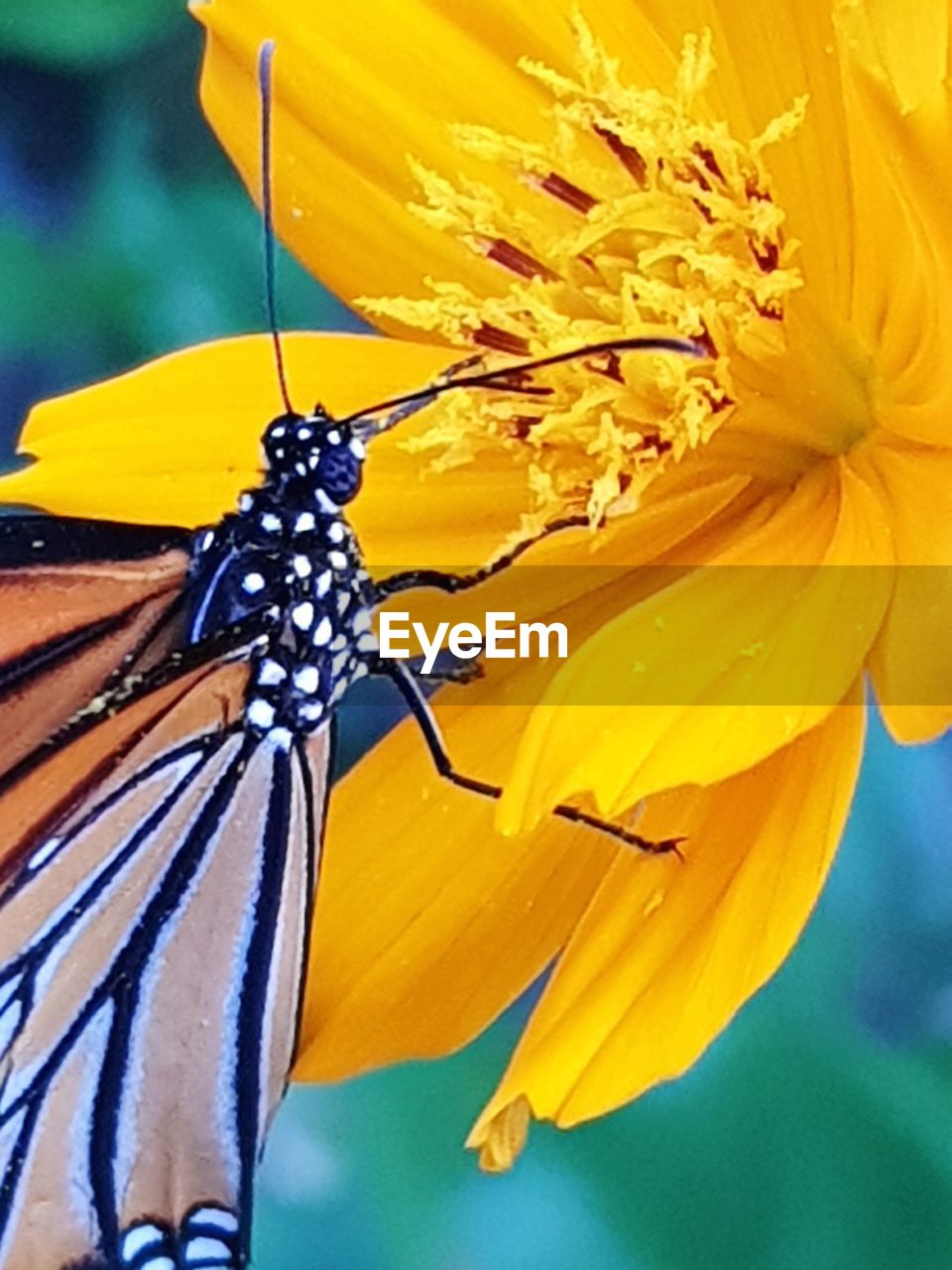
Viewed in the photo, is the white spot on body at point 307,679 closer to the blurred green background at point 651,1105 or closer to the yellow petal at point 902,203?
the blurred green background at point 651,1105

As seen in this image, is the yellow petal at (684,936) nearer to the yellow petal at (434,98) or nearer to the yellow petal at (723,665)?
the yellow petal at (723,665)

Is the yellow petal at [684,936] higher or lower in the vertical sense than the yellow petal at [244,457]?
lower

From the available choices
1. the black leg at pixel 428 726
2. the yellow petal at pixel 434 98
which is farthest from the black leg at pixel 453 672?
the yellow petal at pixel 434 98

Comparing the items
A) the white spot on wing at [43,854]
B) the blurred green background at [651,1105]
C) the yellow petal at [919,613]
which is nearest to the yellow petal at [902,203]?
the yellow petal at [919,613]

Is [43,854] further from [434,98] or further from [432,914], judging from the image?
[434,98]

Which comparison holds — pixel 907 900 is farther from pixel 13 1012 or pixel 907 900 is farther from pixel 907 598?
pixel 13 1012

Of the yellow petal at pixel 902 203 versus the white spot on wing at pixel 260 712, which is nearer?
the yellow petal at pixel 902 203

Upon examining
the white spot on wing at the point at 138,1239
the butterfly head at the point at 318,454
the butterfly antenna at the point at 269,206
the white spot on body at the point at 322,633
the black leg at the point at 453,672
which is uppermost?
the butterfly antenna at the point at 269,206
